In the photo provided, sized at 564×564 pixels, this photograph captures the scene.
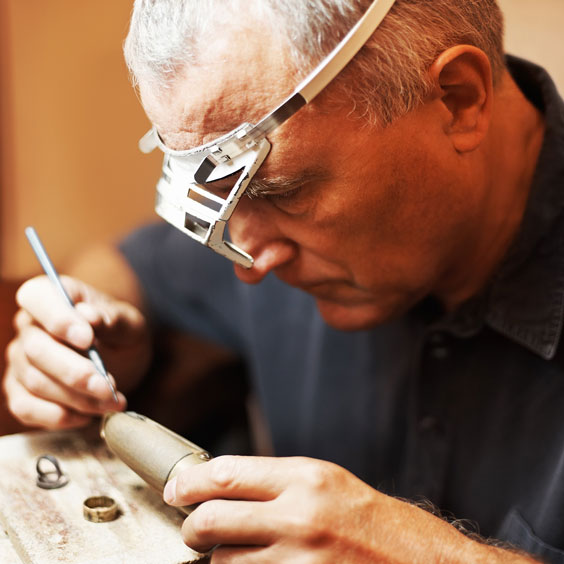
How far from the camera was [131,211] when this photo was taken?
3.05 metres

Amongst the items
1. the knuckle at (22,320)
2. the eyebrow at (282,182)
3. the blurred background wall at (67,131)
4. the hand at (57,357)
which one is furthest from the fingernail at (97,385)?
the blurred background wall at (67,131)

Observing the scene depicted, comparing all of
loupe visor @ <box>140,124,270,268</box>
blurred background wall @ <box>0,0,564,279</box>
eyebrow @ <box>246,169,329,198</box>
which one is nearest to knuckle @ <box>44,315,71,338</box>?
loupe visor @ <box>140,124,270,268</box>

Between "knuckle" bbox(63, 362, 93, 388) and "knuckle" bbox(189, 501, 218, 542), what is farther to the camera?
"knuckle" bbox(63, 362, 93, 388)

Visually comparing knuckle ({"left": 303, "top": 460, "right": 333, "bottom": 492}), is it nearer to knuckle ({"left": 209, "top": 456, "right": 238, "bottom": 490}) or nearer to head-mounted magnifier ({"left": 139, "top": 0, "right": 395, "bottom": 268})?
knuckle ({"left": 209, "top": 456, "right": 238, "bottom": 490})

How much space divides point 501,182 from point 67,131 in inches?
83.9

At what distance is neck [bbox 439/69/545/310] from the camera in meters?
1.22

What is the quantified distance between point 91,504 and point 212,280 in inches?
37.9

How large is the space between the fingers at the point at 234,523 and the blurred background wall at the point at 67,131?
1.98 metres

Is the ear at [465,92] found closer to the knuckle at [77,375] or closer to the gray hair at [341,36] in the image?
the gray hair at [341,36]

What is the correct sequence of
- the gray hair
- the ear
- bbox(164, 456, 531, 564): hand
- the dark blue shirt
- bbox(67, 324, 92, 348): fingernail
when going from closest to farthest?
1. bbox(164, 456, 531, 564): hand
2. the gray hair
3. the ear
4. bbox(67, 324, 92, 348): fingernail
5. the dark blue shirt

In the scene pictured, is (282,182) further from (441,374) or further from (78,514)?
(441,374)

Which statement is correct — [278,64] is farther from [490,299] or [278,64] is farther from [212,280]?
[212,280]

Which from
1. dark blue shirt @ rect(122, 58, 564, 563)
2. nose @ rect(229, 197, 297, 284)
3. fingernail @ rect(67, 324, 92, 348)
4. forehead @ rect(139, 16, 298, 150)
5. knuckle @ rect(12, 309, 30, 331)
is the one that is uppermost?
forehead @ rect(139, 16, 298, 150)

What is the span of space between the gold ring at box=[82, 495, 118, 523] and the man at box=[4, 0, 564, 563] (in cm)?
11
